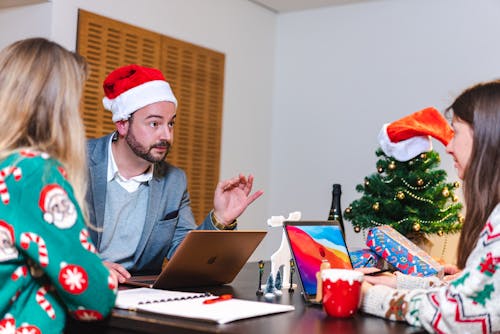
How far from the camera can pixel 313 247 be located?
1818 millimetres

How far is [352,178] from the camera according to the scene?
18.2ft

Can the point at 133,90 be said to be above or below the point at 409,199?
above

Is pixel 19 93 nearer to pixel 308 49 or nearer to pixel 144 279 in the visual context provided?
pixel 144 279

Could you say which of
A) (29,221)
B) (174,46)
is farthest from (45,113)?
(174,46)

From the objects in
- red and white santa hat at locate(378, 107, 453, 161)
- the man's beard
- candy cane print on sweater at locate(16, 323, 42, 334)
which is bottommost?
candy cane print on sweater at locate(16, 323, 42, 334)

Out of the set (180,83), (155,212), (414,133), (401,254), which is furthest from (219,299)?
(180,83)

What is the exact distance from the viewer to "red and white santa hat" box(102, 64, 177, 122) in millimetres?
2578

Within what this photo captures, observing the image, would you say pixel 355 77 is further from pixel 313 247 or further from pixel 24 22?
pixel 313 247

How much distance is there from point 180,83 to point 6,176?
12.5 feet

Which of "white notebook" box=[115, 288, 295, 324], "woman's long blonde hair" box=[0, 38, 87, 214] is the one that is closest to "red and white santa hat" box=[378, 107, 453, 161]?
"white notebook" box=[115, 288, 295, 324]

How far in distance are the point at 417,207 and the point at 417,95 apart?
2414 mm

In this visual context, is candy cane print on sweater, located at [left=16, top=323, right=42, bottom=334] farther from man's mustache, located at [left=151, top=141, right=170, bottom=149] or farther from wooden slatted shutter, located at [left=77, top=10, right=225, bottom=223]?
wooden slatted shutter, located at [left=77, top=10, right=225, bottom=223]

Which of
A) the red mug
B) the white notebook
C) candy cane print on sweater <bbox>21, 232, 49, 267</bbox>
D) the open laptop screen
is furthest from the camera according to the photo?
the open laptop screen

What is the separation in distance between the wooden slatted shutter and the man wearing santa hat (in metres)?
1.73
